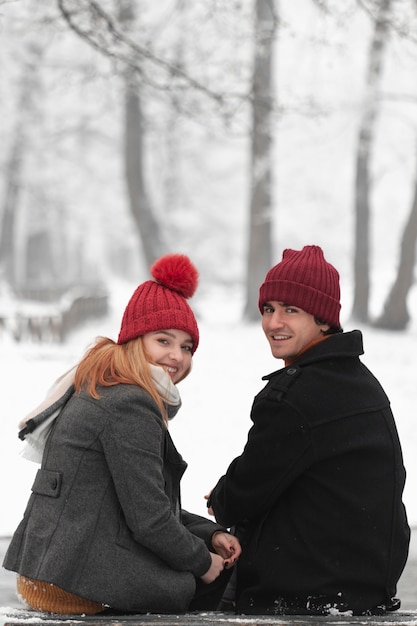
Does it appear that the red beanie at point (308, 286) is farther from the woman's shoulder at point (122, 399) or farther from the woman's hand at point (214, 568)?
the woman's hand at point (214, 568)

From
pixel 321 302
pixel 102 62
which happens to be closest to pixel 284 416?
pixel 321 302

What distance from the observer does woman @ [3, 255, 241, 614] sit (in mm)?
2863

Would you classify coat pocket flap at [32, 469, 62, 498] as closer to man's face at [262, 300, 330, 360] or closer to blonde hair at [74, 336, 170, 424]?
blonde hair at [74, 336, 170, 424]

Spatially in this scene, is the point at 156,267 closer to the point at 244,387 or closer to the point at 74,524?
the point at 74,524

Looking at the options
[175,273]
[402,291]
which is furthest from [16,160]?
[175,273]

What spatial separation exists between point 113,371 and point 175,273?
48 cm

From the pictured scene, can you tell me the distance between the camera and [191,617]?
2822 mm

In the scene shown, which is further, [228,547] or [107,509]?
[228,547]

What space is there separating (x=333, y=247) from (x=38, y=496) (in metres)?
46.2

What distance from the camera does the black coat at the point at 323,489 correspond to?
113 inches

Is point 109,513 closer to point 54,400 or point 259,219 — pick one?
point 54,400

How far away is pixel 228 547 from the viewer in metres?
3.18

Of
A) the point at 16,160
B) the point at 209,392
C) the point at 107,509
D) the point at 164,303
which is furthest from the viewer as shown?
the point at 16,160

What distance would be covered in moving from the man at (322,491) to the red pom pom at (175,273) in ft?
1.85
